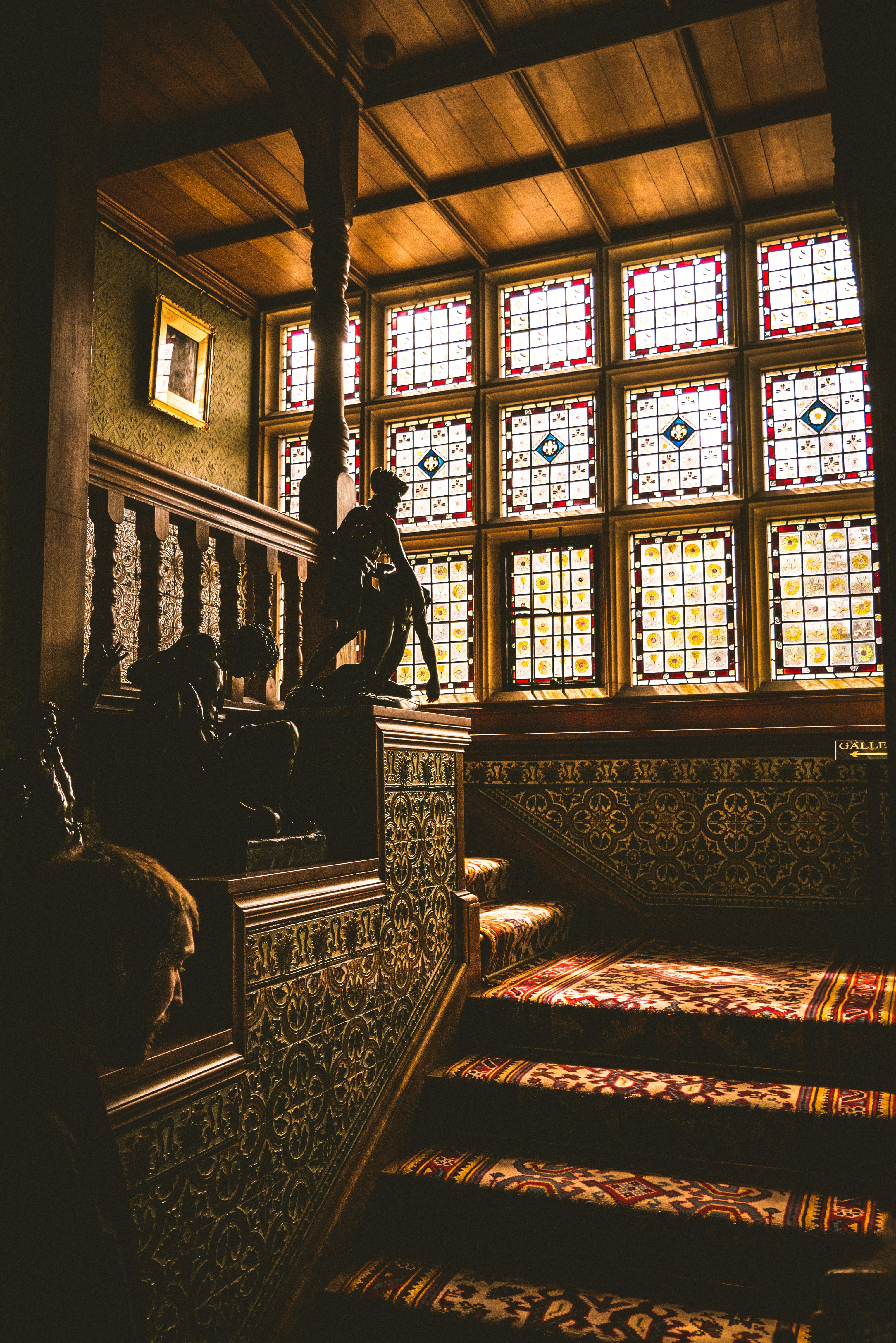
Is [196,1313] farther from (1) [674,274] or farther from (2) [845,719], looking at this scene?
(1) [674,274]

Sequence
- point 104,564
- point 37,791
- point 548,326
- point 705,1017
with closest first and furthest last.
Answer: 1. point 37,791
2. point 104,564
3. point 705,1017
4. point 548,326

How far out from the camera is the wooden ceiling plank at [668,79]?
4.38m

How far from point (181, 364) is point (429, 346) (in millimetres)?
1472

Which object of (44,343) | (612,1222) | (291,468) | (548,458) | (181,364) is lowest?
(612,1222)

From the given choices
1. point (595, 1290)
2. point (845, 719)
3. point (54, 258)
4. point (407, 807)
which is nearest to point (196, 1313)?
point (595, 1290)

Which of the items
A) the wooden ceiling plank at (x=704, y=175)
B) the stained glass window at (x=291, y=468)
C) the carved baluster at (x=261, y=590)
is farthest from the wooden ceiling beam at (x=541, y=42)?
the carved baluster at (x=261, y=590)

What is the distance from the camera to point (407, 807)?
3.07 metres

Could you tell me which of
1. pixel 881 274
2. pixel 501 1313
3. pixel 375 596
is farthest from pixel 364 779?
pixel 881 274

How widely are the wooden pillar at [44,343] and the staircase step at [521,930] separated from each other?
1916mm

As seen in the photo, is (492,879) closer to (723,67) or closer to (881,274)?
(723,67)

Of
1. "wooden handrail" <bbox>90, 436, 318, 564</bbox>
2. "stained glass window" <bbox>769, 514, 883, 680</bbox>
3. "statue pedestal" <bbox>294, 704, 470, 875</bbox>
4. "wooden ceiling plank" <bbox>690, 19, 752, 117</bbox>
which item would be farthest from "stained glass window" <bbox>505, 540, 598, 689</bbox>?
"statue pedestal" <bbox>294, 704, 470, 875</bbox>

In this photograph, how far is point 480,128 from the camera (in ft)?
16.2

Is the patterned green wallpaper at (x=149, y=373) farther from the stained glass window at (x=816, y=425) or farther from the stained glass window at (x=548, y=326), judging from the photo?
the stained glass window at (x=816, y=425)

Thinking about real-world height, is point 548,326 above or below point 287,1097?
above
